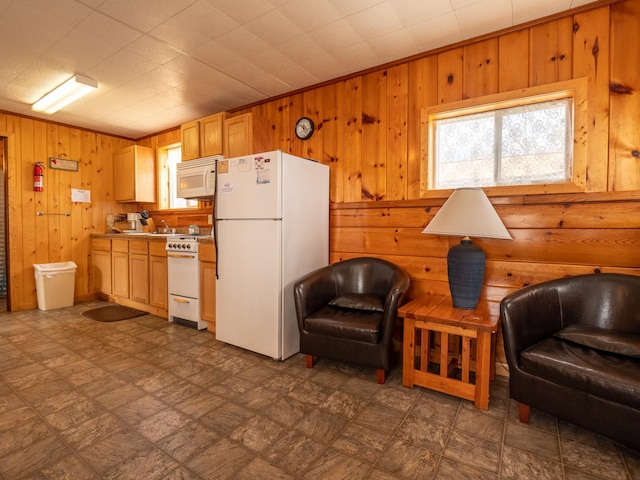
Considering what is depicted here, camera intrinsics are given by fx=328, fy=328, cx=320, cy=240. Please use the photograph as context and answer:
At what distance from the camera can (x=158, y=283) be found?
3947 millimetres

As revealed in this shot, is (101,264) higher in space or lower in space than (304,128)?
lower

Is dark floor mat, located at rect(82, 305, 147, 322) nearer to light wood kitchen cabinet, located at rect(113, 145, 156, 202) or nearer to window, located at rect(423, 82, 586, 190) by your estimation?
light wood kitchen cabinet, located at rect(113, 145, 156, 202)

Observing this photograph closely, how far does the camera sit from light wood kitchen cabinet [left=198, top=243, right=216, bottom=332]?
3.33m

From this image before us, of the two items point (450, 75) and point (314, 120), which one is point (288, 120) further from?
point (450, 75)

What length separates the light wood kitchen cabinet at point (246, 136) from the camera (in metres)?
3.53

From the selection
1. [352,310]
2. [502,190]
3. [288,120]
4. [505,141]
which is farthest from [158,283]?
[505,141]

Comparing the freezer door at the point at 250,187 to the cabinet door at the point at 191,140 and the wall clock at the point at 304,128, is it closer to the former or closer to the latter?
the wall clock at the point at 304,128

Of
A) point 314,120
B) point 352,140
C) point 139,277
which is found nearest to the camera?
point 352,140

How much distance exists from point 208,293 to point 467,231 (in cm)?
254

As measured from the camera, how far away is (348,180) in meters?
3.17

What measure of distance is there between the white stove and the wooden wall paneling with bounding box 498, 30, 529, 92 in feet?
10.2

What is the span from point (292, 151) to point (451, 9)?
1.90 meters

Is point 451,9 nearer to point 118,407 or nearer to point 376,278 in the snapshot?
point 376,278

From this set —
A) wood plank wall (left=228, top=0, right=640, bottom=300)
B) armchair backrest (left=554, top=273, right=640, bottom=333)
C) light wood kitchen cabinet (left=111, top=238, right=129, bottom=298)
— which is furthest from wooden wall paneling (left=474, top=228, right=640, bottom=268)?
light wood kitchen cabinet (left=111, top=238, right=129, bottom=298)
